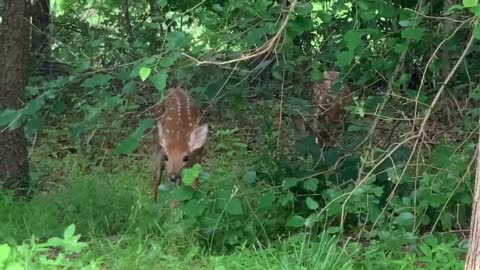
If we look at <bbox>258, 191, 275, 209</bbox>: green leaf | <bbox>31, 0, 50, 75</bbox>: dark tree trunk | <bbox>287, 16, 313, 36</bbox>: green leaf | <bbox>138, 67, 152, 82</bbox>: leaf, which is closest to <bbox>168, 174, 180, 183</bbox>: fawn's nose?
<bbox>258, 191, 275, 209</bbox>: green leaf

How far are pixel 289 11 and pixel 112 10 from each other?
18.1ft

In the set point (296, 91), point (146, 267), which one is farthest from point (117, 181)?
point (146, 267)

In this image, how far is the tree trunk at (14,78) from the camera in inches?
270

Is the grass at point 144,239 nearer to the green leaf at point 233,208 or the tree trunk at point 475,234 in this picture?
the green leaf at point 233,208

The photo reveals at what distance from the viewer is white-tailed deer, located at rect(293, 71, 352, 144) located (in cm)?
703

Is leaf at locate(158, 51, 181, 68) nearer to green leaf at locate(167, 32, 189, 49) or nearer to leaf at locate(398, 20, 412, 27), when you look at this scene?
green leaf at locate(167, 32, 189, 49)

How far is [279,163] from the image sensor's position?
21.7ft

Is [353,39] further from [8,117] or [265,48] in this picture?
[8,117]

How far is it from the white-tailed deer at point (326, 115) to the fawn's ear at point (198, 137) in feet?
2.57

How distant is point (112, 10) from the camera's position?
9.93 m

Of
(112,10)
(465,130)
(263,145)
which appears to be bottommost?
(263,145)

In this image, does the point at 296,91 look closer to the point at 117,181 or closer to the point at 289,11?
the point at 117,181

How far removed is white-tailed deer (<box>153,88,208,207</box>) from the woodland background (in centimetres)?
23

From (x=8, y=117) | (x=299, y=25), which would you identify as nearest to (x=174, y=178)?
(x=8, y=117)
